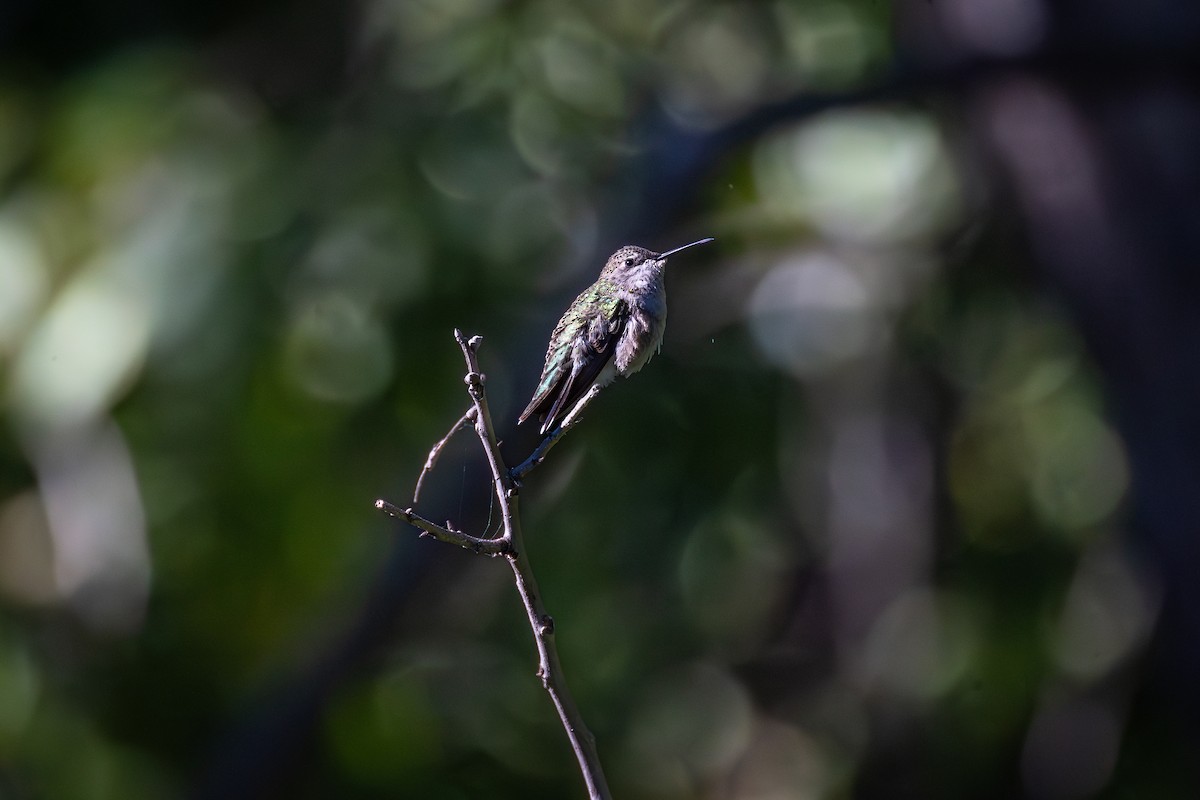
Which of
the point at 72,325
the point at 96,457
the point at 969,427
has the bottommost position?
the point at 969,427

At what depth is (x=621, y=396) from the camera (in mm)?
7000

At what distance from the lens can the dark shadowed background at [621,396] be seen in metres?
5.73

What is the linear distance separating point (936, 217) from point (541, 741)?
361cm

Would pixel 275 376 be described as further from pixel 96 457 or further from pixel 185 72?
pixel 185 72

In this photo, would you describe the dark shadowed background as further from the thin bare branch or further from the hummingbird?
the thin bare branch

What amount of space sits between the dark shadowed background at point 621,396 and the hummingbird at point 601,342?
201 centimetres

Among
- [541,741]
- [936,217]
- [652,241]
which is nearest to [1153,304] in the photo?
[936,217]

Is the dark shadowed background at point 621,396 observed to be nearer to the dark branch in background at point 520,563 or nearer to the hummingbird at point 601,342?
the hummingbird at point 601,342

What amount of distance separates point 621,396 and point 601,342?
4.09m

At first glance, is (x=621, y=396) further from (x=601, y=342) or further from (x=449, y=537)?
(x=449, y=537)

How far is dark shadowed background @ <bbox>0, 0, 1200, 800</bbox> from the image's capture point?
5.73m

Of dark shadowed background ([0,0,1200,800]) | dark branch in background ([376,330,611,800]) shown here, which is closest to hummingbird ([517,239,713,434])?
dark branch in background ([376,330,611,800])

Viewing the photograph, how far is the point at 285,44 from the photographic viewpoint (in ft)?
24.0

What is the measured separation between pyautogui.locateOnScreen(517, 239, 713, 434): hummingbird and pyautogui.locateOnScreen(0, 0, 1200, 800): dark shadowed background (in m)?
2.01
